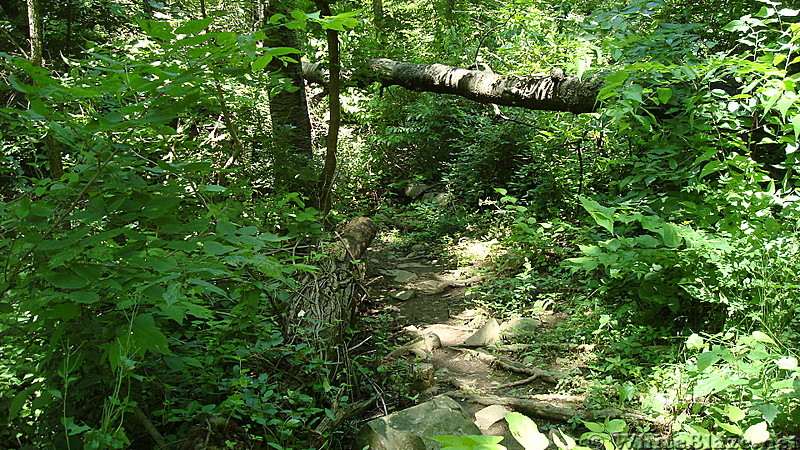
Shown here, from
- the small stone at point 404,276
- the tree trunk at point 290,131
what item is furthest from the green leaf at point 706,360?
the tree trunk at point 290,131

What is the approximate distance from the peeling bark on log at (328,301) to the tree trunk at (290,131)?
116 cm

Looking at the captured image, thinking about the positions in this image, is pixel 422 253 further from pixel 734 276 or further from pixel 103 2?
pixel 103 2

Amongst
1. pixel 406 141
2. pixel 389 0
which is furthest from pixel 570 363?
pixel 389 0

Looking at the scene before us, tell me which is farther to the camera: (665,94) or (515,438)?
(665,94)

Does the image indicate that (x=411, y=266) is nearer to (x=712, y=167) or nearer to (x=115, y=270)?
(x=712, y=167)

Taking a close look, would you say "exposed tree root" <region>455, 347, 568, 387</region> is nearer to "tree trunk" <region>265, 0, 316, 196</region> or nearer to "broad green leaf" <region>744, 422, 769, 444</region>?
"broad green leaf" <region>744, 422, 769, 444</region>

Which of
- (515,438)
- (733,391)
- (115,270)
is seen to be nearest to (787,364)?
(733,391)

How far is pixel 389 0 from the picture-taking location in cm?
1347

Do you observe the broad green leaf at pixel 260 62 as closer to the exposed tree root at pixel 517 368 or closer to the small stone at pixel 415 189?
the exposed tree root at pixel 517 368

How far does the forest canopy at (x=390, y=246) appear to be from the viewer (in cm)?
190

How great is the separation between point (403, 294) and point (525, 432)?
15.4 ft

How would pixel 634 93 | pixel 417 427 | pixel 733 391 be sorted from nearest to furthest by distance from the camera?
1. pixel 733 391
2. pixel 417 427
3. pixel 634 93

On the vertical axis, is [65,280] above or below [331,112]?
above

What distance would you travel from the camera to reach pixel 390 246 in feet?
25.2
